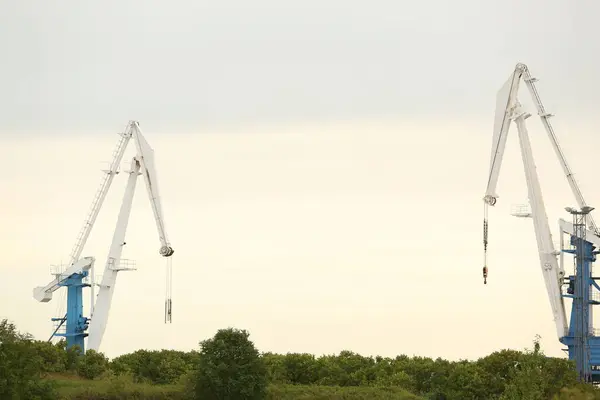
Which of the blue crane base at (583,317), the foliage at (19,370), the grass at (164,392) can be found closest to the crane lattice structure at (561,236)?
the blue crane base at (583,317)

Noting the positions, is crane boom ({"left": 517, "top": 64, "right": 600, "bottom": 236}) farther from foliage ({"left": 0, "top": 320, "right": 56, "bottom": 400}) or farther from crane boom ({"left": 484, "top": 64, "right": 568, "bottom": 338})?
foliage ({"left": 0, "top": 320, "right": 56, "bottom": 400})

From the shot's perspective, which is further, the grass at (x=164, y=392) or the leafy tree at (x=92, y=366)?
the leafy tree at (x=92, y=366)

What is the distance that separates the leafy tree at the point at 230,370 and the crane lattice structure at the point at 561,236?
76.2ft

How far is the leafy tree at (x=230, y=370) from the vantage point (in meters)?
72.8

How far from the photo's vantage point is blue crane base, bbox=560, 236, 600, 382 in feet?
300

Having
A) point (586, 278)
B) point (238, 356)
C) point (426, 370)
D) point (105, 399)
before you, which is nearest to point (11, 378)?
point (105, 399)

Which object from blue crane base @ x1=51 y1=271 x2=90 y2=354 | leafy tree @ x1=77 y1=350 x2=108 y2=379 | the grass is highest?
blue crane base @ x1=51 y1=271 x2=90 y2=354

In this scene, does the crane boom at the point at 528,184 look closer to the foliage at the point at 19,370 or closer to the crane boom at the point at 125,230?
the crane boom at the point at 125,230

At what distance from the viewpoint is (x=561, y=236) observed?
94.8 meters

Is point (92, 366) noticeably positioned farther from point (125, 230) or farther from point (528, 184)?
point (528, 184)

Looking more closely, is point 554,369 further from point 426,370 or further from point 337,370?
point 337,370

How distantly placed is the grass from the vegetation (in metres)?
0.05

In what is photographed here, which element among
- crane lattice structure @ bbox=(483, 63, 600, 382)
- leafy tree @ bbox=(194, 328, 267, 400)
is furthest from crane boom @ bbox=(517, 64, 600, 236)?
leafy tree @ bbox=(194, 328, 267, 400)

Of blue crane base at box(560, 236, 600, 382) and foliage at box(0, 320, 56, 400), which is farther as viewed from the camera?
blue crane base at box(560, 236, 600, 382)
